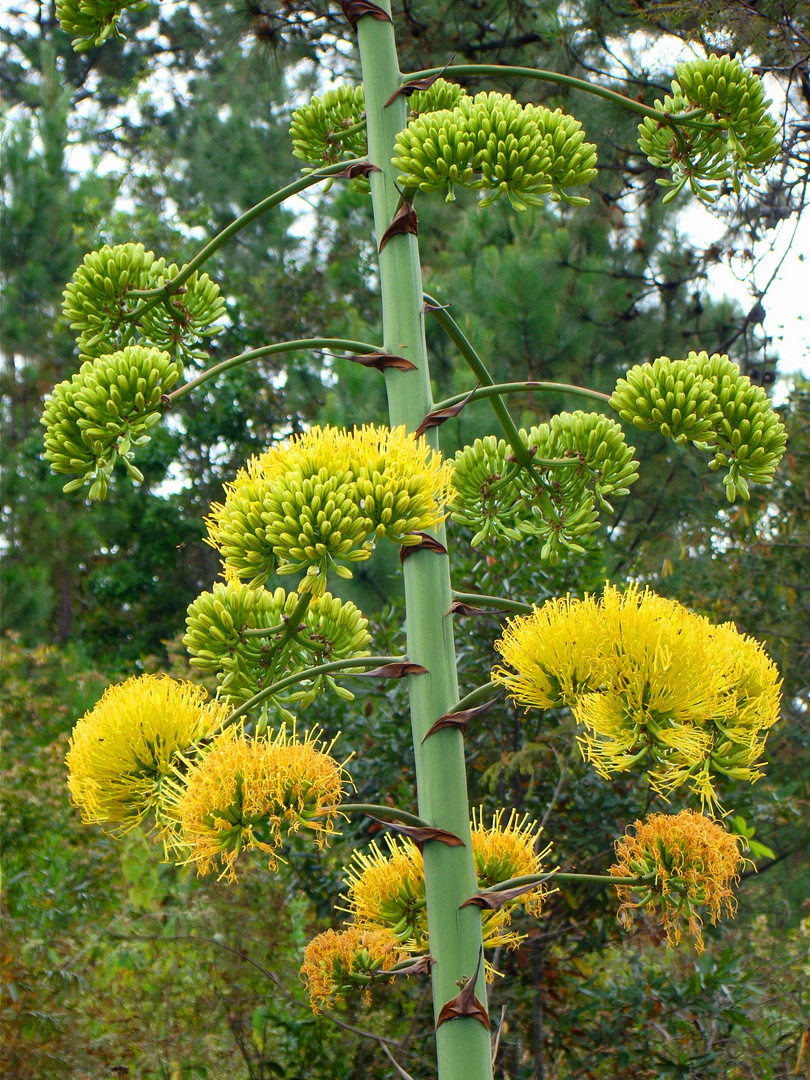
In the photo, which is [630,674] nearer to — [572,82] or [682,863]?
[682,863]

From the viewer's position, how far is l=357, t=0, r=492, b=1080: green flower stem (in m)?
1.88

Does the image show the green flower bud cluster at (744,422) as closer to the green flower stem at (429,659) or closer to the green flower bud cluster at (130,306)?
the green flower stem at (429,659)

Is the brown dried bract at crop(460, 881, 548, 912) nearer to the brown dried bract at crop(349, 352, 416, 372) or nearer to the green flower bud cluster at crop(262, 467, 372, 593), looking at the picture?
the green flower bud cluster at crop(262, 467, 372, 593)

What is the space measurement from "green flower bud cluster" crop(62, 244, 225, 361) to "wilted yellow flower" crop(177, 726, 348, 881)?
3.07 feet

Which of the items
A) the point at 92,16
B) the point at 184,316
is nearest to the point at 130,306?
the point at 184,316

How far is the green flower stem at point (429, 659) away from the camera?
1.88m

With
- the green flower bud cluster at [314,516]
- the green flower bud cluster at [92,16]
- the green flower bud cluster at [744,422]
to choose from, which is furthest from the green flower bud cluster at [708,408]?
the green flower bud cluster at [92,16]

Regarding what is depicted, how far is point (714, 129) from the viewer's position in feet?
7.29

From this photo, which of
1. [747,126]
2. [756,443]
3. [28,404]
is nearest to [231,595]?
[756,443]

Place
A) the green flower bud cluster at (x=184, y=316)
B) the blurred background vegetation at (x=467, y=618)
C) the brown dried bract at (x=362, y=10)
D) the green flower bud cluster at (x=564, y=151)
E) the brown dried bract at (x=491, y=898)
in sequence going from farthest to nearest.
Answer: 1. the blurred background vegetation at (x=467, y=618)
2. the green flower bud cluster at (x=184, y=316)
3. the brown dried bract at (x=362, y=10)
4. the green flower bud cluster at (x=564, y=151)
5. the brown dried bract at (x=491, y=898)

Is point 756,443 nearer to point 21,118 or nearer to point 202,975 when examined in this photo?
point 202,975

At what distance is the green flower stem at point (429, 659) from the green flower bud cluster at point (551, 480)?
307 mm

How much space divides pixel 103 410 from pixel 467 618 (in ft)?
9.22

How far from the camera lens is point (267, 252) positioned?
14648 mm
